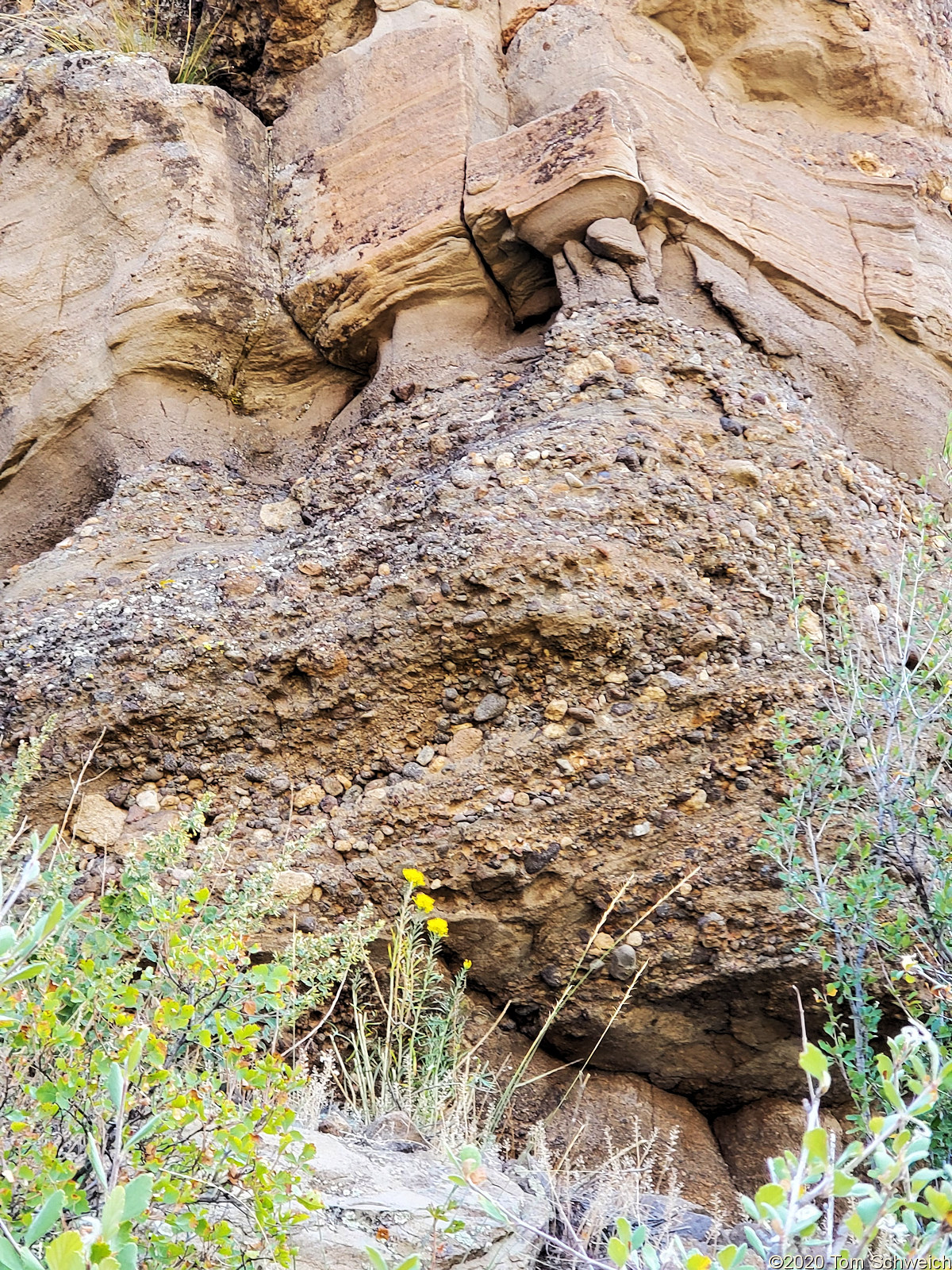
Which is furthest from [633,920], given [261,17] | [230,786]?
[261,17]

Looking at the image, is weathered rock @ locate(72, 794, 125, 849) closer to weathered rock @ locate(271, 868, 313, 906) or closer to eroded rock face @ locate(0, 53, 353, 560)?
weathered rock @ locate(271, 868, 313, 906)

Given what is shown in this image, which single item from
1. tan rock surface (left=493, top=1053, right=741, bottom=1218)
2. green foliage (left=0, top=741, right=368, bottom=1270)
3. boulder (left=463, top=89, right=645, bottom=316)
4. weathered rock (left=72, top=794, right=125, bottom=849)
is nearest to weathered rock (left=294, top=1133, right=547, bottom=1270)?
green foliage (left=0, top=741, right=368, bottom=1270)

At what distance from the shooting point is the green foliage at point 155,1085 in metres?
1.90

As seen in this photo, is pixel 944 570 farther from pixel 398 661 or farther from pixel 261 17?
pixel 261 17

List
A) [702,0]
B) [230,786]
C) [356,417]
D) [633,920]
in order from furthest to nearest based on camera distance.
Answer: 1. [702,0]
2. [356,417]
3. [230,786]
4. [633,920]

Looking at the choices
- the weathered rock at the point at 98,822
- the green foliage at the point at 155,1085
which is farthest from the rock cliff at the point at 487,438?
the green foliage at the point at 155,1085

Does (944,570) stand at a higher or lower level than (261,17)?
lower

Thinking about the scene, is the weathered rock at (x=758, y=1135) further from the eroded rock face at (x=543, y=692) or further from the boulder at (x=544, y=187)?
the boulder at (x=544, y=187)

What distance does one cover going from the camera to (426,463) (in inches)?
167

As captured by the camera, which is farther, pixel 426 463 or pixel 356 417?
pixel 356 417

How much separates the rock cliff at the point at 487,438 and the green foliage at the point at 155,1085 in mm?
608

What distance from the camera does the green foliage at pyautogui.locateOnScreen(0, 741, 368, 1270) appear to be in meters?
1.90

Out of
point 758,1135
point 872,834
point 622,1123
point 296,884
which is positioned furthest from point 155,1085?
point 758,1135

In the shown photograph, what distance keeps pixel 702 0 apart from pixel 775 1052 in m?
4.64
